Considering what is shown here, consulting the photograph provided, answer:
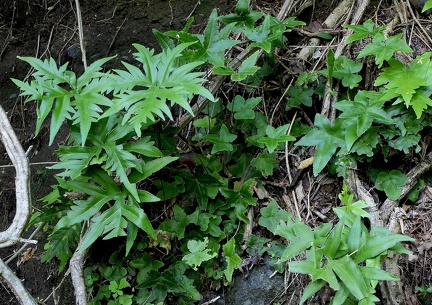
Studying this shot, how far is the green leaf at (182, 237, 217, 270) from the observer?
112 inches

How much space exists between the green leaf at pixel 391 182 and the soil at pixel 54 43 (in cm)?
28

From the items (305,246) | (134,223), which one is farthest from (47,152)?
(305,246)

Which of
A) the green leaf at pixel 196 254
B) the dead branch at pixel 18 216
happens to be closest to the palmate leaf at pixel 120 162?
the dead branch at pixel 18 216

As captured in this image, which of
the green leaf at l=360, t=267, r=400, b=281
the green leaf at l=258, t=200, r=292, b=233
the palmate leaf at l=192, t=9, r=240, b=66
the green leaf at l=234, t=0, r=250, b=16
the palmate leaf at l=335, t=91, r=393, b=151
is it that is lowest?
the green leaf at l=258, t=200, r=292, b=233

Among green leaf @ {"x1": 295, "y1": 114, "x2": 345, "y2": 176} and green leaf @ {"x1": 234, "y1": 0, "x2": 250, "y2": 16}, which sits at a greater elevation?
green leaf @ {"x1": 234, "y1": 0, "x2": 250, "y2": 16}

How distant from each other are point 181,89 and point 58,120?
669 millimetres

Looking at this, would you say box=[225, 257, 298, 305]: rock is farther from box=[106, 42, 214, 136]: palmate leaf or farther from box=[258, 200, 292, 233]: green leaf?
box=[106, 42, 214, 136]: palmate leaf

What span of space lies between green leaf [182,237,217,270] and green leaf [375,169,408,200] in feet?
3.73

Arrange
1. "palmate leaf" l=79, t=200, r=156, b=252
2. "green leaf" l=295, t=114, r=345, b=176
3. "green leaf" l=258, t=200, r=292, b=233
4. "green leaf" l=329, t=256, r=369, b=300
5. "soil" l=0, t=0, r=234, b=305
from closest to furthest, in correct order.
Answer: "green leaf" l=329, t=256, r=369, b=300
"palmate leaf" l=79, t=200, r=156, b=252
"green leaf" l=295, t=114, r=345, b=176
"green leaf" l=258, t=200, r=292, b=233
"soil" l=0, t=0, r=234, b=305

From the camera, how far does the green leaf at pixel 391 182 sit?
2859 millimetres

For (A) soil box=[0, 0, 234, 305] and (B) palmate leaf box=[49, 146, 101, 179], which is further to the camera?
(A) soil box=[0, 0, 234, 305]

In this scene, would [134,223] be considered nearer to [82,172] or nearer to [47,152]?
[82,172]

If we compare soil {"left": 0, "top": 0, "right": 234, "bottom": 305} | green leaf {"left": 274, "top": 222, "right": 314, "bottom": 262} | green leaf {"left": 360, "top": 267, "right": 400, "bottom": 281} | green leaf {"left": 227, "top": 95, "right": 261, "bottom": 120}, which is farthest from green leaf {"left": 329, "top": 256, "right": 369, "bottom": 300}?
soil {"left": 0, "top": 0, "right": 234, "bottom": 305}

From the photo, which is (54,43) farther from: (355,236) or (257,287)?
(355,236)
